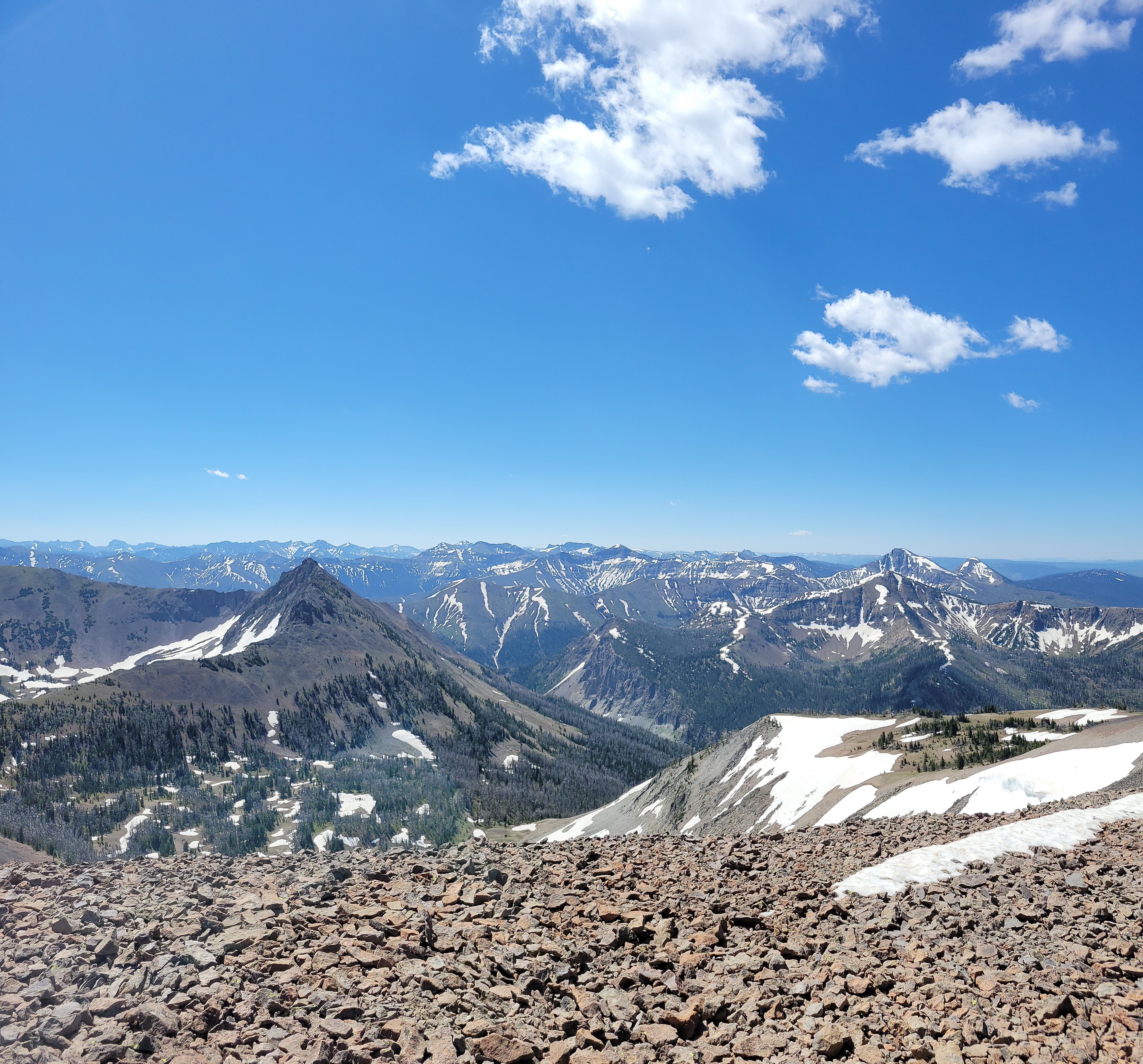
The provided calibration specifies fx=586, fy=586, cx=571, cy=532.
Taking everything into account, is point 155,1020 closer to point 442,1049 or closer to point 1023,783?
point 442,1049

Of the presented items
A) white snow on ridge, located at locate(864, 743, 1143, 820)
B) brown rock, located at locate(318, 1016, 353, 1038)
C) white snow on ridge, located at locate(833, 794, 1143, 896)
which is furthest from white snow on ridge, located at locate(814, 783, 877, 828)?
brown rock, located at locate(318, 1016, 353, 1038)

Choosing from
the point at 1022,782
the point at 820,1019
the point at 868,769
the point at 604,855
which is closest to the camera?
the point at 820,1019

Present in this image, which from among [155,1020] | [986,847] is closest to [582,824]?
[986,847]

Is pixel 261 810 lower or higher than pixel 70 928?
lower

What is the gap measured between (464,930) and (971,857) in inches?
815

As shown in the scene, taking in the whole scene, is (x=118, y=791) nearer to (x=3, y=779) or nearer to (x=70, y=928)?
(x=3, y=779)

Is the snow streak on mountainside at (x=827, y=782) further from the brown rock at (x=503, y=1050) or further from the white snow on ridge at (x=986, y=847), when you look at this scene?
the brown rock at (x=503, y=1050)

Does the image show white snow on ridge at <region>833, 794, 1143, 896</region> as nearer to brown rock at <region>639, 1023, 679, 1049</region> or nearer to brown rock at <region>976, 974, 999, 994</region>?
brown rock at <region>976, 974, 999, 994</region>

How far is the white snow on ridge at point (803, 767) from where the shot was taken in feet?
252

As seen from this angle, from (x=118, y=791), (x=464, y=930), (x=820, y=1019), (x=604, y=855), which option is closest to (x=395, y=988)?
(x=464, y=930)

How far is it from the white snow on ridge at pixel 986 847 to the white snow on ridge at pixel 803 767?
45.7 metres

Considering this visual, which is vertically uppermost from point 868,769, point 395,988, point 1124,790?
point 395,988

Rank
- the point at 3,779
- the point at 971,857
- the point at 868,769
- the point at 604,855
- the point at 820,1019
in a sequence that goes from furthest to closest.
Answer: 1. the point at 3,779
2. the point at 868,769
3. the point at 604,855
4. the point at 971,857
5. the point at 820,1019

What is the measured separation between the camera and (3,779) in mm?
182625
